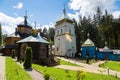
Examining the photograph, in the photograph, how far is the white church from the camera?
186 ft

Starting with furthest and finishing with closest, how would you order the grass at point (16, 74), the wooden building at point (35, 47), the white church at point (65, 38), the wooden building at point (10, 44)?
the white church at point (65, 38) < the wooden building at point (10, 44) < the wooden building at point (35, 47) < the grass at point (16, 74)

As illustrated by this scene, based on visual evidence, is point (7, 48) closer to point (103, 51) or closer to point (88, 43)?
point (88, 43)

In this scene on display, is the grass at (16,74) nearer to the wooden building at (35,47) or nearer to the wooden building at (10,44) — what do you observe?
the wooden building at (35,47)

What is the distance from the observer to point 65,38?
56.5 metres

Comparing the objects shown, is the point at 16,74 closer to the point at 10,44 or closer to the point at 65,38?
the point at 10,44

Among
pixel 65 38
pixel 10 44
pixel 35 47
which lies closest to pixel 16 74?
pixel 35 47

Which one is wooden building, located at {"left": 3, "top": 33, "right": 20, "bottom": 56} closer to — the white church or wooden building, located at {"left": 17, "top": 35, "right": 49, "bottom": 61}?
the white church

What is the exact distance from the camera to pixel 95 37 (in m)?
73.6

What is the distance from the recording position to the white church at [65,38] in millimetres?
56625

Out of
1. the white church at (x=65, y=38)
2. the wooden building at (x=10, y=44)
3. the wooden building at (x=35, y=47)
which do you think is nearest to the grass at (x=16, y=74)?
the wooden building at (x=35, y=47)

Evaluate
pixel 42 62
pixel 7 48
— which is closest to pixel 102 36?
pixel 7 48

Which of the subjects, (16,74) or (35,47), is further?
(35,47)

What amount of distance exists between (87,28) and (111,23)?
9799 mm

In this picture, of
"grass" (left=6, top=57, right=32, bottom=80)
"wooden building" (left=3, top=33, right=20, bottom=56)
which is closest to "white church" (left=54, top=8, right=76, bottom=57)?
"wooden building" (left=3, top=33, right=20, bottom=56)
